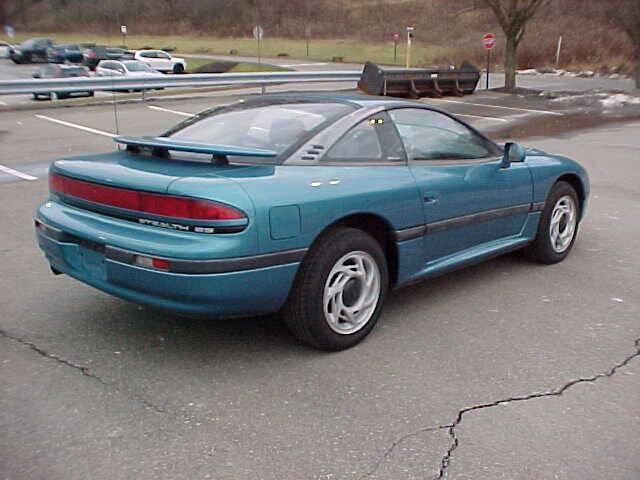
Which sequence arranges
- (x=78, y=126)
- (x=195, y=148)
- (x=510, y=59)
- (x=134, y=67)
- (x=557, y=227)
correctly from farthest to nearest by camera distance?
(x=134, y=67) → (x=510, y=59) → (x=78, y=126) → (x=557, y=227) → (x=195, y=148)

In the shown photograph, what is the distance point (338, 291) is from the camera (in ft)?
12.7

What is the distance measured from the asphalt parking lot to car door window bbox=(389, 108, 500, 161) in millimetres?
1020

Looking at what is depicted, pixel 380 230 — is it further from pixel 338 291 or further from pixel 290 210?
pixel 290 210

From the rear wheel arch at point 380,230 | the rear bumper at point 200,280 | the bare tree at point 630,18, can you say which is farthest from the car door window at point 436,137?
the bare tree at point 630,18

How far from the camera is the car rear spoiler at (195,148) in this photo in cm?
378

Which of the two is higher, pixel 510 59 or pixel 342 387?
pixel 510 59

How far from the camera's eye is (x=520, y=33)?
2417 centimetres

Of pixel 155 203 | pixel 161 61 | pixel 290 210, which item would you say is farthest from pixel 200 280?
pixel 161 61

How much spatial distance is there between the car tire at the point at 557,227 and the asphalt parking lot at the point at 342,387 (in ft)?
0.56

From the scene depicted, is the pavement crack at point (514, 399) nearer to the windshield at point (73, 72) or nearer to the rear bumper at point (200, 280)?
the rear bumper at point (200, 280)

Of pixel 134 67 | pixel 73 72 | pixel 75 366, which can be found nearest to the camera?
pixel 75 366

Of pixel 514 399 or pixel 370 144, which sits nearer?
pixel 514 399

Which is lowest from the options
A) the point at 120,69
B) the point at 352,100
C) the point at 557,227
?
the point at 557,227

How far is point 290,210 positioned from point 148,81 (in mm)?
14788
